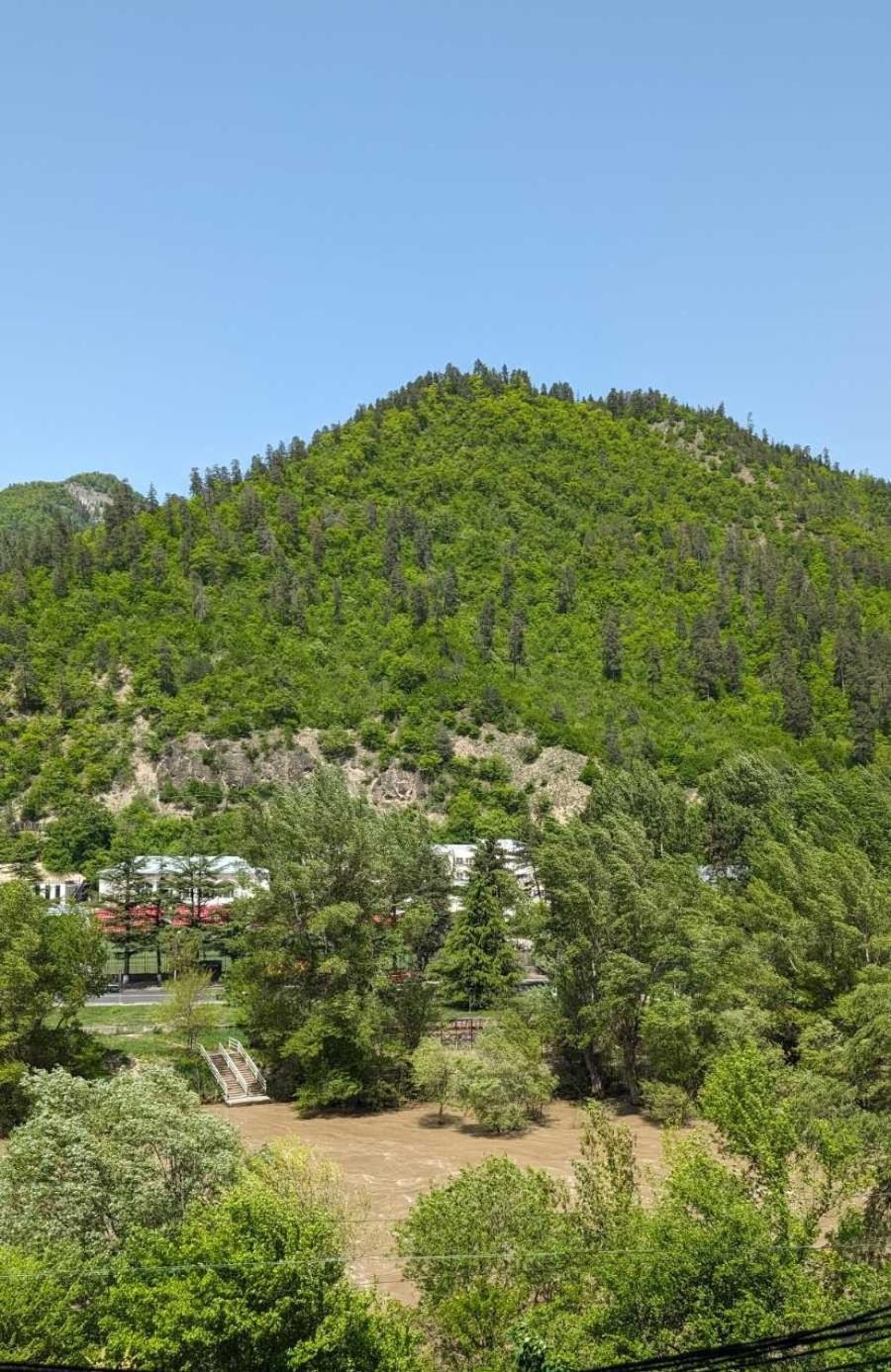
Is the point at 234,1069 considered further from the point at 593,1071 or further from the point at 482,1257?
the point at 482,1257

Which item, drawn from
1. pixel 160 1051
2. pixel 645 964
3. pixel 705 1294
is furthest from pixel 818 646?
pixel 705 1294

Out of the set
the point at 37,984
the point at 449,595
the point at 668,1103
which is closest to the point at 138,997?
the point at 37,984

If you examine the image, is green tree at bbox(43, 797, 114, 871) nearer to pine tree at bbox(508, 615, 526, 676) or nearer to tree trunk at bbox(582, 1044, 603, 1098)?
tree trunk at bbox(582, 1044, 603, 1098)

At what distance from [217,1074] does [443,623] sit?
99228 millimetres

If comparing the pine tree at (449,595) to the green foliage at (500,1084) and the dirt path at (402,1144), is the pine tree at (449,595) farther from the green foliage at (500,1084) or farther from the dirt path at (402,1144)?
the green foliage at (500,1084)

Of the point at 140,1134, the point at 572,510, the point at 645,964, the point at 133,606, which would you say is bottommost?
the point at 645,964

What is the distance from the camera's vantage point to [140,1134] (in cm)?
2080

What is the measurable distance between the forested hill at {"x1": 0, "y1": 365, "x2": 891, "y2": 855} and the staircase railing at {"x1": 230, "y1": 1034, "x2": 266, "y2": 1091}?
5682 centimetres

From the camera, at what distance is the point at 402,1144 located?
39.4 metres

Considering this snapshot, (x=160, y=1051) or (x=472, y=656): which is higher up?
(x=472, y=656)

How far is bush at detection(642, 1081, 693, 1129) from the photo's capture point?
39469 mm

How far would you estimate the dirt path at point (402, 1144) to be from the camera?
3170 centimetres

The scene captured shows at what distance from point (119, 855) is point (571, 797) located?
164 feet

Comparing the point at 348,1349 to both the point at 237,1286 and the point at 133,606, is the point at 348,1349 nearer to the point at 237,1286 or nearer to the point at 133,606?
the point at 237,1286
